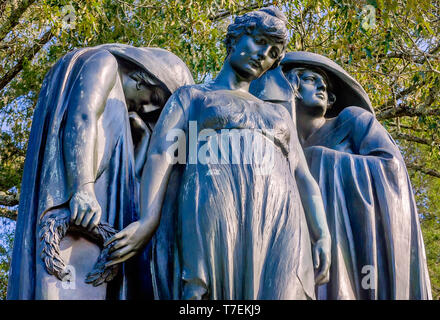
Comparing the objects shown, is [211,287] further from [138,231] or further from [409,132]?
[409,132]

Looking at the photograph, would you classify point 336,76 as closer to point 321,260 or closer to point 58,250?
point 321,260

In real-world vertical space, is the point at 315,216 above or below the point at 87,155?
below

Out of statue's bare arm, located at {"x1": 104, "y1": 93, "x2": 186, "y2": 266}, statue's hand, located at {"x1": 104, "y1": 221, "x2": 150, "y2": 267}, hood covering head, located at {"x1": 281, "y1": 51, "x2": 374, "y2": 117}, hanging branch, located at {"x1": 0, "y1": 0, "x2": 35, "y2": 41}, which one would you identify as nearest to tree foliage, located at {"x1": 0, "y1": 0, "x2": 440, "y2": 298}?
hanging branch, located at {"x1": 0, "y1": 0, "x2": 35, "y2": 41}

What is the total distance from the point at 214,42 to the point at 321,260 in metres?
6.37

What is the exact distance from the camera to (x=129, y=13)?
37.0 feet

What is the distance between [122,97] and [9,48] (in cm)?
746

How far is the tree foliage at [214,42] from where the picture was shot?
33.3 ft

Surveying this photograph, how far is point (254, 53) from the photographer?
16.5 ft

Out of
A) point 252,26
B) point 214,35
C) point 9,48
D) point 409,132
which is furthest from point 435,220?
point 252,26

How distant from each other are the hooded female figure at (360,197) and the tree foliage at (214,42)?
148 inches

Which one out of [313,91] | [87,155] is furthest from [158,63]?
[313,91]

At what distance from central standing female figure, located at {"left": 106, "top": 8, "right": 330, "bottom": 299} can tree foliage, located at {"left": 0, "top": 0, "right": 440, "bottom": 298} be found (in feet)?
15.4

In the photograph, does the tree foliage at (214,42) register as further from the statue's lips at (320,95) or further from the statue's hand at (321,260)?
the statue's hand at (321,260)

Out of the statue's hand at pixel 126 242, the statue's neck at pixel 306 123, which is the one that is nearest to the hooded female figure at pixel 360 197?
the statue's neck at pixel 306 123
